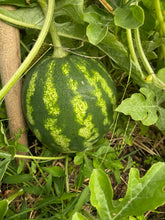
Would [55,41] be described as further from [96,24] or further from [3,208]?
[3,208]

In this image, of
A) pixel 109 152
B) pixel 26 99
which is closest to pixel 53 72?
pixel 26 99

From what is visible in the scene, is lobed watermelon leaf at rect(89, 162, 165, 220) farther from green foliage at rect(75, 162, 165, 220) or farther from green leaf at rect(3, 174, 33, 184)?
green leaf at rect(3, 174, 33, 184)

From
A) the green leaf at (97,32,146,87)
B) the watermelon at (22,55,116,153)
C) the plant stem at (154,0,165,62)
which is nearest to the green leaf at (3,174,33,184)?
the watermelon at (22,55,116,153)

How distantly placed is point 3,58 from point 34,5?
307mm

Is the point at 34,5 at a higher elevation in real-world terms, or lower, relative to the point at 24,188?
higher

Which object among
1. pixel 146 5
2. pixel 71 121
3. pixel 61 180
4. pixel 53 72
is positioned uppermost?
pixel 146 5

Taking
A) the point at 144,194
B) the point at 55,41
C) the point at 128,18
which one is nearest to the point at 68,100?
the point at 55,41

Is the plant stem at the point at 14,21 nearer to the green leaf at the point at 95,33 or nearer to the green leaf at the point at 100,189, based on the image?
the green leaf at the point at 95,33

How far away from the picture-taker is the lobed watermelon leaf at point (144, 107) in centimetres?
129

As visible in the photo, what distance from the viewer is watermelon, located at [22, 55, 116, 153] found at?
1.26 m

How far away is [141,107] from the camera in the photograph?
4.38 feet

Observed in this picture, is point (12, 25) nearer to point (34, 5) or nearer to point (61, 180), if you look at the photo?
point (34, 5)

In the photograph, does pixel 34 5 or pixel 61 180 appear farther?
pixel 61 180

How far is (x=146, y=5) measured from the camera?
1.38 metres
